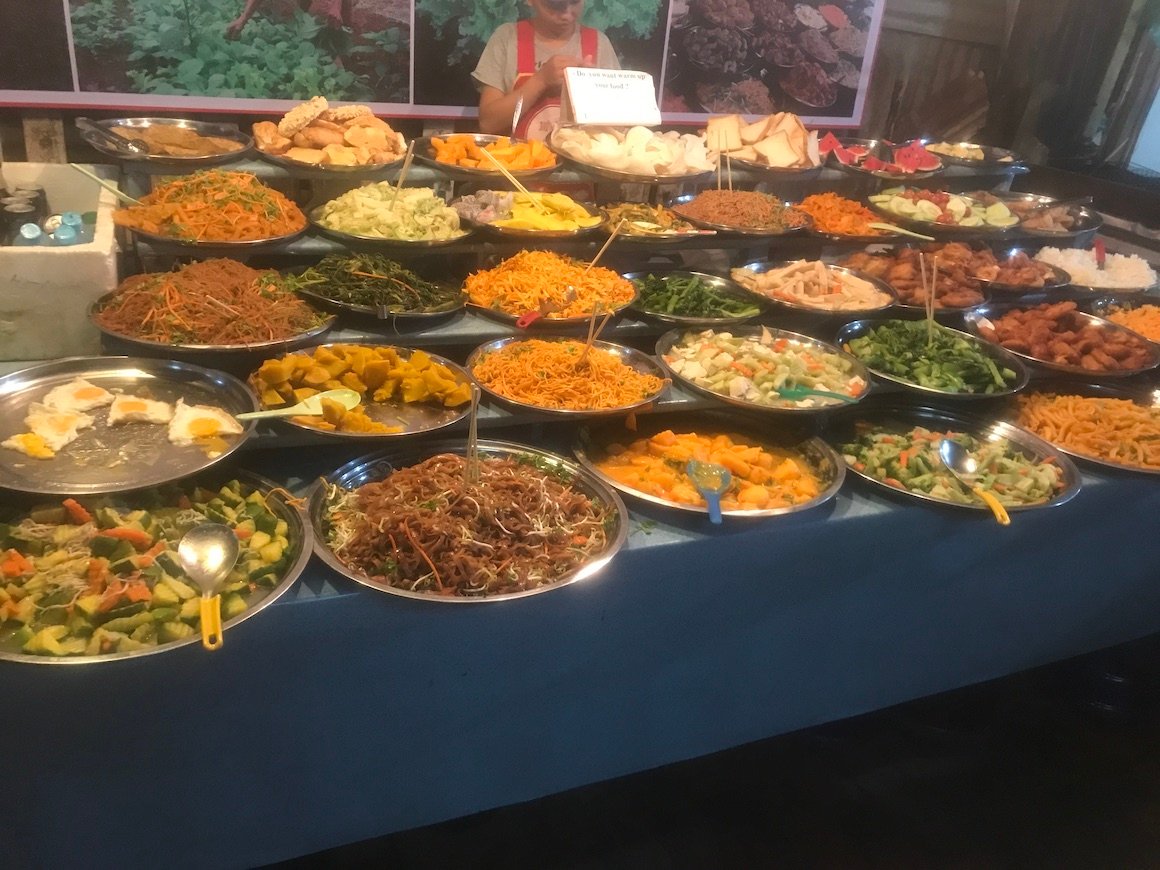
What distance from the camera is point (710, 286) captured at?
3678 millimetres

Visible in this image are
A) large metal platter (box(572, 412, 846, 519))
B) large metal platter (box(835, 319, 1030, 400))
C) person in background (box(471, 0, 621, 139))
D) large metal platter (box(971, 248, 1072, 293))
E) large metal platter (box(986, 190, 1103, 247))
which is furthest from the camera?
large metal platter (box(986, 190, 1103, 247))

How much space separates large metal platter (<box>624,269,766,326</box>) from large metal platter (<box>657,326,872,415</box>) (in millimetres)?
52

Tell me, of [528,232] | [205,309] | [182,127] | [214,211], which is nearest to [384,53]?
[182,127]

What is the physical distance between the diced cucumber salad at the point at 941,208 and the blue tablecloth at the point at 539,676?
5.85 ft

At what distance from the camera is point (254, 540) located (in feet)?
6.89

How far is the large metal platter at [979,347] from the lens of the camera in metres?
3.17

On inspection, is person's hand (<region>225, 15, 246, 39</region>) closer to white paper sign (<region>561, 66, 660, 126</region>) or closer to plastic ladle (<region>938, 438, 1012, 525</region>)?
white paper sign (<region>561, 66, 660, 126</region>)

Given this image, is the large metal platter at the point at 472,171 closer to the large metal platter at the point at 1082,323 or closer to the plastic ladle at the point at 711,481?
the plastic ladle at the point at 711,481

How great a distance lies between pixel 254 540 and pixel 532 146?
Answer: 93.0 inches

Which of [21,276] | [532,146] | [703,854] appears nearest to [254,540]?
[21,276]

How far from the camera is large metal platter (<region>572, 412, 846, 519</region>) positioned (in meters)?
2.54

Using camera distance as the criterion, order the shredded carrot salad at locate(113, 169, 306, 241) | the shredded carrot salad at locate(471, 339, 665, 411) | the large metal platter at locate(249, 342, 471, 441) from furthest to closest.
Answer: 1. the shredded carrot salad at locate(113, 169, 306, 241)
2. the shredded carrot salad at locate(471, 339, 665, 411)
3. the large metal platter at locate(249, 342, 471, 441)

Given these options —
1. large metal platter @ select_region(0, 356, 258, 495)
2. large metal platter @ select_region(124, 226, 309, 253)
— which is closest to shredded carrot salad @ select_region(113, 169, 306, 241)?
large metal platter @ select_region(124, 226, 309, 253)

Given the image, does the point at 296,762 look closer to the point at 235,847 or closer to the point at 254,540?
the point at 235,847
